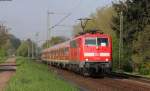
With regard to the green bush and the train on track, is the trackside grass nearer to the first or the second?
the train on track

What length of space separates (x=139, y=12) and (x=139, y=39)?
25.8 ft

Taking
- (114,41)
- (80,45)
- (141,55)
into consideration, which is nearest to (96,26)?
(114,41)

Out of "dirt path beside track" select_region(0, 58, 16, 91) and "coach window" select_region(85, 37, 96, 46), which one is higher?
"coach window" select_region(85, 37, 96, 46)

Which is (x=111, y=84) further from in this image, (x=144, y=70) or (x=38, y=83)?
(x=144, y=70)

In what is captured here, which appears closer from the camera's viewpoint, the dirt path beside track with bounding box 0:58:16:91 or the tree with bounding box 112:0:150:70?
the dirt path beside track with bounding box 0:58:16:91

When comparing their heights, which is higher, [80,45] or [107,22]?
[107,22]

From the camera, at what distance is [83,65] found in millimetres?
38031

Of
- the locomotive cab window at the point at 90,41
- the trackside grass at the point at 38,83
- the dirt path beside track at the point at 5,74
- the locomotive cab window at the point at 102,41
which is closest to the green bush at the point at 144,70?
→ the locomotive cab window at the point at 102,41

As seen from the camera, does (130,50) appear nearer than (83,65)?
No

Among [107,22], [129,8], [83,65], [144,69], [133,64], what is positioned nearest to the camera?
[83,65]

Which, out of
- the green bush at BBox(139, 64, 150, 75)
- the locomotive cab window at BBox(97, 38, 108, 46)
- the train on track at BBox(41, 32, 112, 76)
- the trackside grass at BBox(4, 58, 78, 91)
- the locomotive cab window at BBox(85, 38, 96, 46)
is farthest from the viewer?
the green bush at BBox(139, 64, 150, 75)

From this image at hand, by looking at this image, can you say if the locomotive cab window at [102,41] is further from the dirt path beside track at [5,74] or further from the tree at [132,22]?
the tree at [132,22]

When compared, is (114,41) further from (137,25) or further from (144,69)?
(144,69)

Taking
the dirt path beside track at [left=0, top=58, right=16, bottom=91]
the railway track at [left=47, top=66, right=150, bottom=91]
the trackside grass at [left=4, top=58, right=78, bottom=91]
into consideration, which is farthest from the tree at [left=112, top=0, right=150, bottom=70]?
the trackside grass at [left=4, top=58, right=78, bottom=91]
